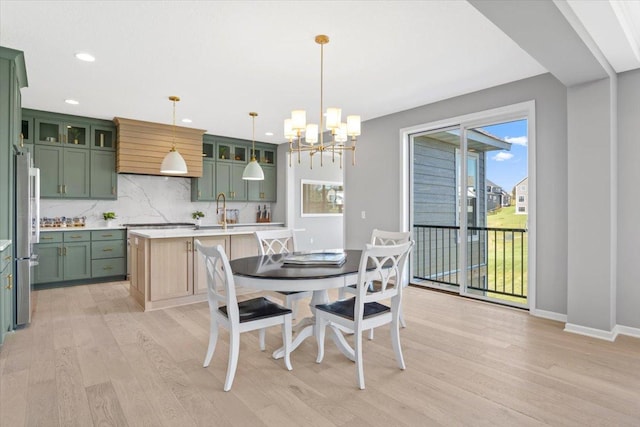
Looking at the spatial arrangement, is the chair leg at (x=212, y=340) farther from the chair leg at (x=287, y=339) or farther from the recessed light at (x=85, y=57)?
the recessed light at (x=85, y=57)

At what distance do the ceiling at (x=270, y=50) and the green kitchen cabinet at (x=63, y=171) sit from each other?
72 cm

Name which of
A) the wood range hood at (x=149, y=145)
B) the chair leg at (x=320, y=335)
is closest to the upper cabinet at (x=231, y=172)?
the wood range hood at (x=149, y=145)

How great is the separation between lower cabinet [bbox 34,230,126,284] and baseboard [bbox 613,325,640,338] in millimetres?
6195

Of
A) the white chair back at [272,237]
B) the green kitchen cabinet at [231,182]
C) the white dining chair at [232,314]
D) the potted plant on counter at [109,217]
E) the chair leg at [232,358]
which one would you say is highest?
the green kitchen cabinet at [231,182]

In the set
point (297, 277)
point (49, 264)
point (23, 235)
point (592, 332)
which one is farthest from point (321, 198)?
point (297, 277)

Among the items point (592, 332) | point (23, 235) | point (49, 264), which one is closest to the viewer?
point (592, 332)

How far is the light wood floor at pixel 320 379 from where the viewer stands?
1.99 meters

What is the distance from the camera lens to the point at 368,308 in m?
2.60

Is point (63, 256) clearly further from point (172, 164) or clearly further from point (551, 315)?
point (551, 315)

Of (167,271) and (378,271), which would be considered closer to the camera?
(378,271)

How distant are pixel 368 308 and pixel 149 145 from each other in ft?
15.6

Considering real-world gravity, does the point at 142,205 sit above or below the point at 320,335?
above

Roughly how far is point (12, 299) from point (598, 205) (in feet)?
17.7

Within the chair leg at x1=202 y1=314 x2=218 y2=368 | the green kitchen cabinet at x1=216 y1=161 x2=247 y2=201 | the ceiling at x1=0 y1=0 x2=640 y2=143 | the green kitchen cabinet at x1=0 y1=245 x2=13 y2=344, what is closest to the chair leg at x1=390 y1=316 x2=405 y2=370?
the chair leg at x1=202 y1=314 x2=218 y2=368
